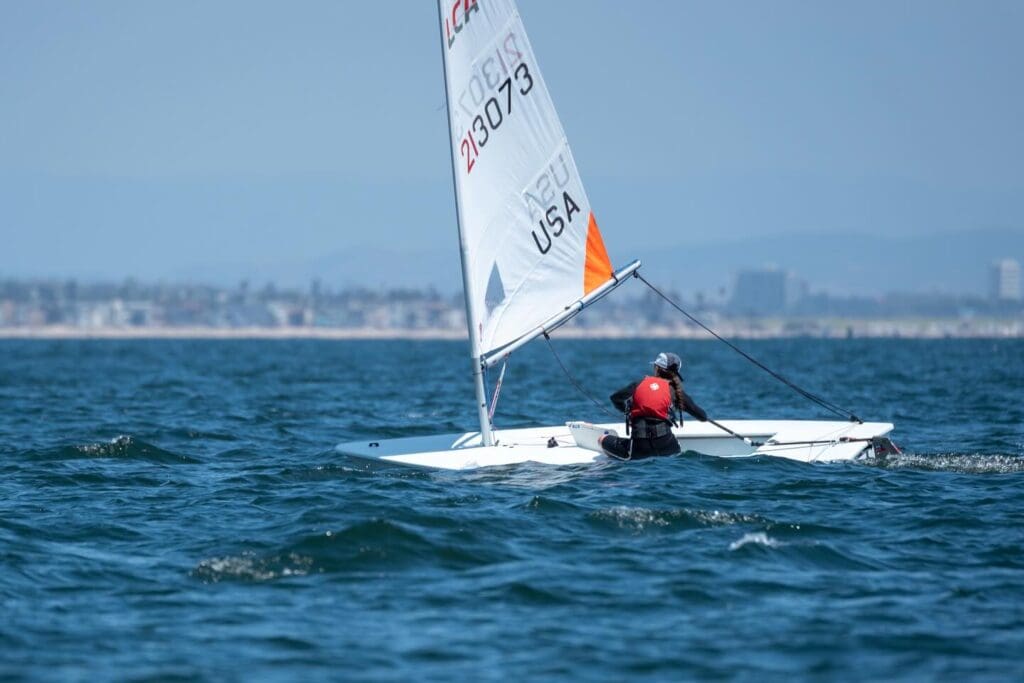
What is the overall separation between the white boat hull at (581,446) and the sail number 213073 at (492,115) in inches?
147

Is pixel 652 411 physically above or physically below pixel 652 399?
below

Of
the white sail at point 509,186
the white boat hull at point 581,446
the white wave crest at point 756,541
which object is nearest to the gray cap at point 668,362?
the white boat hull at point 581,446

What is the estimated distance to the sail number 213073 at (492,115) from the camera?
697 inches

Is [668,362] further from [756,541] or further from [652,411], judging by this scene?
[756,541]

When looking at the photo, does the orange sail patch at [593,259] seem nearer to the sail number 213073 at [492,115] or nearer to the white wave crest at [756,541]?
the sail number 213073 at [492,115]

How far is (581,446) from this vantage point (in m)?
18.8

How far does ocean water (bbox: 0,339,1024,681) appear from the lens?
9906 millimetres

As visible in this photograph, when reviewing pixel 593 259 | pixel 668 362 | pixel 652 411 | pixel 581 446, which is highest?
pixel 593 259

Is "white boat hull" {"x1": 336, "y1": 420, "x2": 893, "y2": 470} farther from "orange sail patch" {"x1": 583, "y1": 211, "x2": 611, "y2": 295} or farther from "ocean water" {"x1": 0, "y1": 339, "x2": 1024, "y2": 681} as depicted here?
"orange sail patch" {"x1": 583, "y1": 211, "x2": 611, "y2": 295}

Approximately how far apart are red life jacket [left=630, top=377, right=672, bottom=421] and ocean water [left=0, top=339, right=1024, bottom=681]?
64 centimetres

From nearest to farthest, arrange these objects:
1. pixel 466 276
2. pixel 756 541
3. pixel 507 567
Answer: pixel 507 567
pixel 756 541
pixel 466 276

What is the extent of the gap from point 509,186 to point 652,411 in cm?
348

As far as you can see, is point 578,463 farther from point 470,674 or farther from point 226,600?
point 470,674

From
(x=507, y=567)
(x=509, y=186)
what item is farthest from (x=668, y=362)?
(x=507, y=567)
